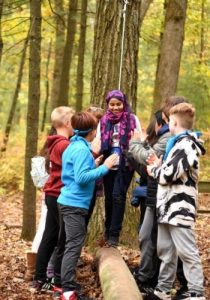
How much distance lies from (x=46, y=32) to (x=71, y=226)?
16.0m

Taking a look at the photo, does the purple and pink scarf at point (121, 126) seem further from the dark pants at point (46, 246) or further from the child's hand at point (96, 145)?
the dark pants at point (46, 246)

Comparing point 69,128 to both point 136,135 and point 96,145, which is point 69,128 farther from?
point 136,135

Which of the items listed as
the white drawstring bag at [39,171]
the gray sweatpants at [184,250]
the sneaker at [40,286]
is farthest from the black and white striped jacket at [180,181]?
the white drawstring bag at [39,171]

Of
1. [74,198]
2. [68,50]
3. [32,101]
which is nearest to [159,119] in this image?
[74,198]

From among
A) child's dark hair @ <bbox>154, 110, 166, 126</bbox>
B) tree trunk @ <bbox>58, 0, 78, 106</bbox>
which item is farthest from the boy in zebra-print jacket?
tree trunk @ <bbox>58, 0, 78, 106</bbox>

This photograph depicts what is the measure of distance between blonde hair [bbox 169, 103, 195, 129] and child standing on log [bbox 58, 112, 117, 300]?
0.86m

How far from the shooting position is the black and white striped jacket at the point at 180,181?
4750 millimetres

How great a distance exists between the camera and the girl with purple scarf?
5.71 metres

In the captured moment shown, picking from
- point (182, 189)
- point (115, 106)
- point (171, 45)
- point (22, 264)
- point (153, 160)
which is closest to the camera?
point (182, 189)

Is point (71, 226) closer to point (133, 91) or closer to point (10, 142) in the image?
point (133, 91)

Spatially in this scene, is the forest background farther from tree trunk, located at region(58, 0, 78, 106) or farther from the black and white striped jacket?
the black and white striped jacket

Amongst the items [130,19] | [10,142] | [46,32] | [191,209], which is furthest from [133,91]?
[10,142]

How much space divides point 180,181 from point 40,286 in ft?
7.30

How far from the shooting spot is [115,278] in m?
4.91
